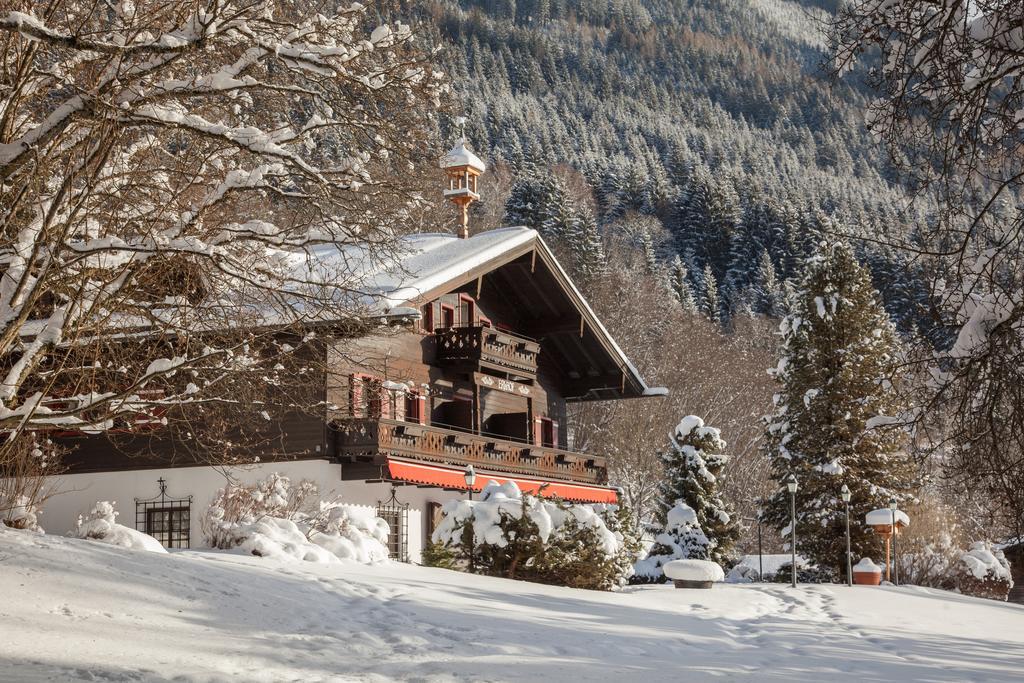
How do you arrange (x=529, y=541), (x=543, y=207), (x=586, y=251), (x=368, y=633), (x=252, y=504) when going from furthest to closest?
1. (x=543, y=207)
2. (x=586, y=251)
3. (x=252, y=504)
4. (x=529, y=541)
5. (x=368, y=633)


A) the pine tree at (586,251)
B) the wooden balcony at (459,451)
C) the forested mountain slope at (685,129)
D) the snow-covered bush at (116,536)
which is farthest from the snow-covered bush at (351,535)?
the pine tree at (586,251)

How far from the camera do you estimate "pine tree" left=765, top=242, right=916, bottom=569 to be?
121 ft

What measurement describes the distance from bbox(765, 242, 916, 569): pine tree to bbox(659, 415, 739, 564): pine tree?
3012 mm

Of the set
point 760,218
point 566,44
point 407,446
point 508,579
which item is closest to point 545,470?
point 407,446

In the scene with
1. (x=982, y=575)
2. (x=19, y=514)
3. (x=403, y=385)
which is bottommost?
(x=982, y=575)

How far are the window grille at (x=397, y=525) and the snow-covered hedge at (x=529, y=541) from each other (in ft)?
23.6

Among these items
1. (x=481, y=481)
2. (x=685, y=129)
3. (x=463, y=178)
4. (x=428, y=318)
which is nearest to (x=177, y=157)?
(x=481, y=481)

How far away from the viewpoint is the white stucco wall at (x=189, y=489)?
2502 centimetres

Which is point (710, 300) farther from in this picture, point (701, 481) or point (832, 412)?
point (701, 481)

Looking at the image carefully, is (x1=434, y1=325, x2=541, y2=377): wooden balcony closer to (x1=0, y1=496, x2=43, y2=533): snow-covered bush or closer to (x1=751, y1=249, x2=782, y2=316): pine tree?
(x1=0, y1=496, x2=43, y2=533): snow-covered bush

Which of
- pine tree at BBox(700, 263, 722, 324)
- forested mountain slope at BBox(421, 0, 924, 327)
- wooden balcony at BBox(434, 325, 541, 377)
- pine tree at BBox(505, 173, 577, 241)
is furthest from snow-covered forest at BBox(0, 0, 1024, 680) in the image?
pine tree at BBox(700, 263, 722, 324)

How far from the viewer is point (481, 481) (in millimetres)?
28141

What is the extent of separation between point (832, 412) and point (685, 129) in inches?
4298

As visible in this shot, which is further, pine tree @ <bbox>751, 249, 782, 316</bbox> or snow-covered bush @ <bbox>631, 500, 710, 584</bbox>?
pine tree @ <bbox>751, 249, 782, 316</bbox>
